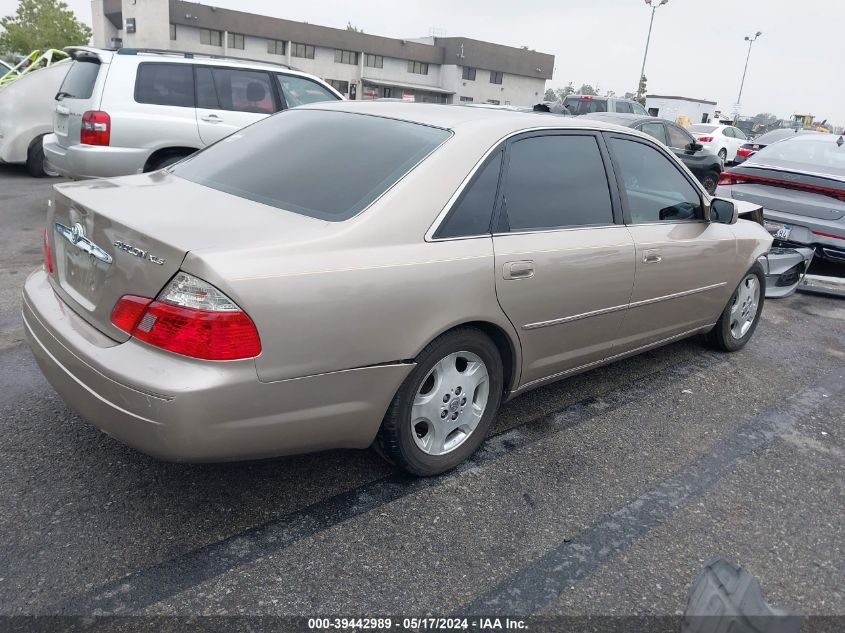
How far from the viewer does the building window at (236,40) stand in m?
50.3

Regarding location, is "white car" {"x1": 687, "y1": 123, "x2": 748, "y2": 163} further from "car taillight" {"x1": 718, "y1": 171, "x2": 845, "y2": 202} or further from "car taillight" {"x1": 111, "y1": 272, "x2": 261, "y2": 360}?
"car taillight" {"x1": 111, "y1": 272, "x2": 261, "y2": 360}

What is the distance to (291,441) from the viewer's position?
8.29ft

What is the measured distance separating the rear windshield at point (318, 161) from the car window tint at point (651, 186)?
1277 mm

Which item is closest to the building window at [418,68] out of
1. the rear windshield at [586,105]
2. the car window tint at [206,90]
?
the rear windshield at [586,105]

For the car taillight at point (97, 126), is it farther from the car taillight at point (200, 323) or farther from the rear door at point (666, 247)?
the car taillight at point (200, 323)

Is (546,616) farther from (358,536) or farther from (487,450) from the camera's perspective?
(487,450)

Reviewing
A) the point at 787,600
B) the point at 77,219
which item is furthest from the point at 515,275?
the point at 77,219

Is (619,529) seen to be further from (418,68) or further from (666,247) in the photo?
(418,68)

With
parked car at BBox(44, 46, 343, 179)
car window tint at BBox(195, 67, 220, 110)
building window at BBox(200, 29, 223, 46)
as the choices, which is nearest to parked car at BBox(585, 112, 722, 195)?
parked car at BBox(44, 46, 343, 179)

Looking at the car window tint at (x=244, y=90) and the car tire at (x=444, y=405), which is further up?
the car window tint at (x=244, y=90)

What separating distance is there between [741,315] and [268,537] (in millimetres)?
3865

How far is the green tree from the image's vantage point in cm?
5062

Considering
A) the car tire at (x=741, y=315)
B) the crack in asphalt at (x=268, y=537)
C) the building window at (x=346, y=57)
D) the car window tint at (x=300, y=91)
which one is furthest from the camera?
the building window at (x=346, y=57)

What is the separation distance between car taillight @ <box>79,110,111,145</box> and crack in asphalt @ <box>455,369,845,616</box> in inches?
243
